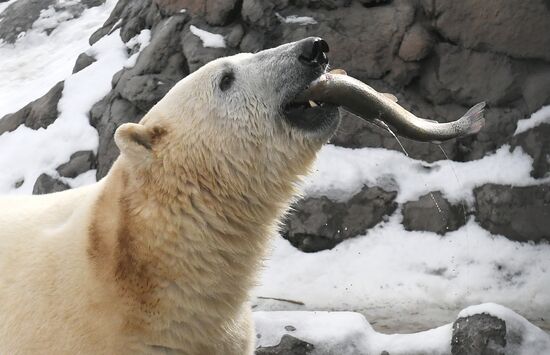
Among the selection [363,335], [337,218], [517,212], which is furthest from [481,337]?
[337,218]

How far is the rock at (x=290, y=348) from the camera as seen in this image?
4.62m

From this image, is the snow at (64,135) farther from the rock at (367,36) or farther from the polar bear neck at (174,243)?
the polar bear neck at (174,243)

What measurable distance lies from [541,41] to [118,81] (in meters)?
4.17

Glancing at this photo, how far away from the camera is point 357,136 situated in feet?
23.1

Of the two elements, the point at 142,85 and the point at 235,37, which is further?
the point at 142,85

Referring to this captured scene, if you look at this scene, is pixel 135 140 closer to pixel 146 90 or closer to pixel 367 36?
pixel 367 36

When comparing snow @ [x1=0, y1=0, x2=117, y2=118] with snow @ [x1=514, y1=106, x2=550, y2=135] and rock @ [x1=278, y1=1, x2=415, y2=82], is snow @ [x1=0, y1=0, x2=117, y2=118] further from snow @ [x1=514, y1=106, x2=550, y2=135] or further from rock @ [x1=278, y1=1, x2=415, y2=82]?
snow @ [x1=514, y1=106, x2=550, y2=135]

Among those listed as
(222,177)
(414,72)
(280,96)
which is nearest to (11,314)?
(222,177)

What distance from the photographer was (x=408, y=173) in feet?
22.2

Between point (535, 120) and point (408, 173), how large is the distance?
114 centimetres

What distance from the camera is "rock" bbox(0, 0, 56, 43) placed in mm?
12797

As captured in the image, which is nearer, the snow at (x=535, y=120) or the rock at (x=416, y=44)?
the snow at (x=535, y=120)

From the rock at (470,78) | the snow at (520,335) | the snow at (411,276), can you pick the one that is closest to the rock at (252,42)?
the rock at (470,78)

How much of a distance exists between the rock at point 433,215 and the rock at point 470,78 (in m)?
0.94
